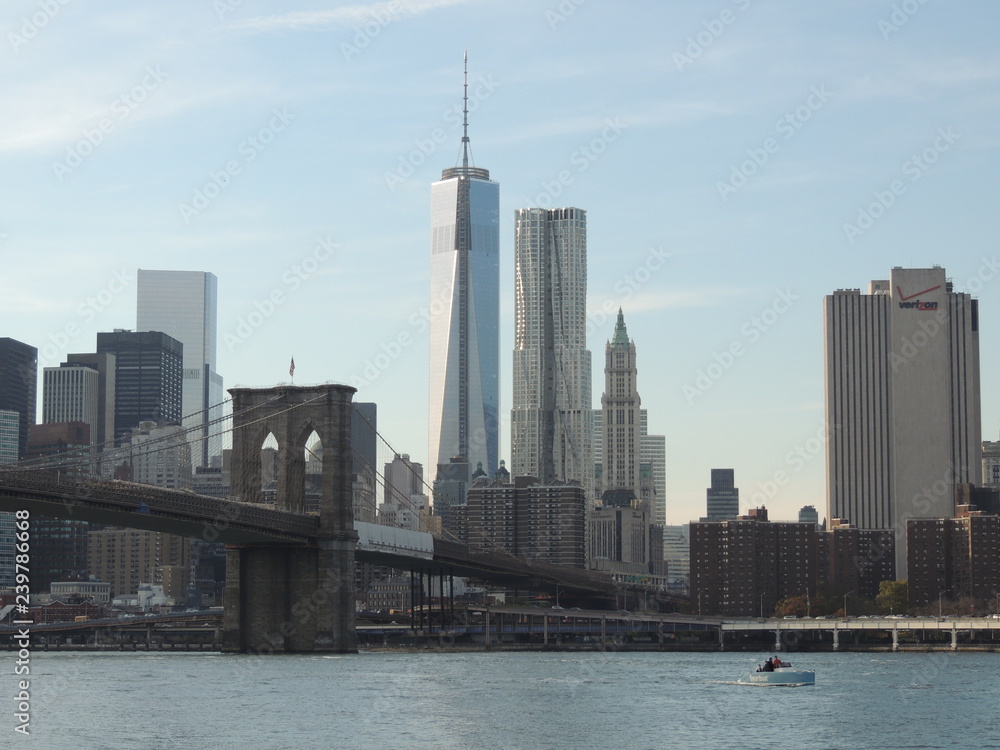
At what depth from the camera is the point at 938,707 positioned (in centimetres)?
7575

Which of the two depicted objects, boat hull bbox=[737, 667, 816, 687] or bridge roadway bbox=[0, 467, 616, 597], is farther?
bridge roadway bbox=[0, 467, 616, 597]

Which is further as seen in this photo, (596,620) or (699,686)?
(596,620)

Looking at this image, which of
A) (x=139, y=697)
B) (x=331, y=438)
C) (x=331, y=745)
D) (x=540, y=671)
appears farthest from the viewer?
(x=331, y=438)

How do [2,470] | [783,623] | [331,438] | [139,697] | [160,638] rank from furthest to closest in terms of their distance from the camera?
Answer: [160,638] < [783,623] < [331,438] < [2,470] < [139,697]

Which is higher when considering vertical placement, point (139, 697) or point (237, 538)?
point (237, 538)

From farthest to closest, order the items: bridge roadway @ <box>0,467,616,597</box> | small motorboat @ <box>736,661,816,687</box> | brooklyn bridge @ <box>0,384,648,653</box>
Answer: brooklyn bridge @ <box>0,384,648,653</box> < bridge roadway @ <box>0,467,616,597</box> < small motorboat @ <box>736,661,816,687</box>

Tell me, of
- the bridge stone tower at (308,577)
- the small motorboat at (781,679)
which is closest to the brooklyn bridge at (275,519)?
the bridge stone tower at (308,577)

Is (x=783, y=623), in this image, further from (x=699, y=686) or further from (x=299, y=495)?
(x=699, y=686)

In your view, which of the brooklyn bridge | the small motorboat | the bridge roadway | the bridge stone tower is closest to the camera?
the small motorboat

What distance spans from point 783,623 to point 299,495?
55.0 metres

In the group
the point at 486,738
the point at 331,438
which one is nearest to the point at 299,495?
the point at 331,438

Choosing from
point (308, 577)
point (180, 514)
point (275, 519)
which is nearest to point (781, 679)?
point (275, 519)

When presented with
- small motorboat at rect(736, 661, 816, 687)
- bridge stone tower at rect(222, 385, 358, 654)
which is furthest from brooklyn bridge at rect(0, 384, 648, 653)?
small motorboat at rect(736, 661, 816, 687)

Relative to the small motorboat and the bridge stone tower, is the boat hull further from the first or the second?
the bridge stone tower
